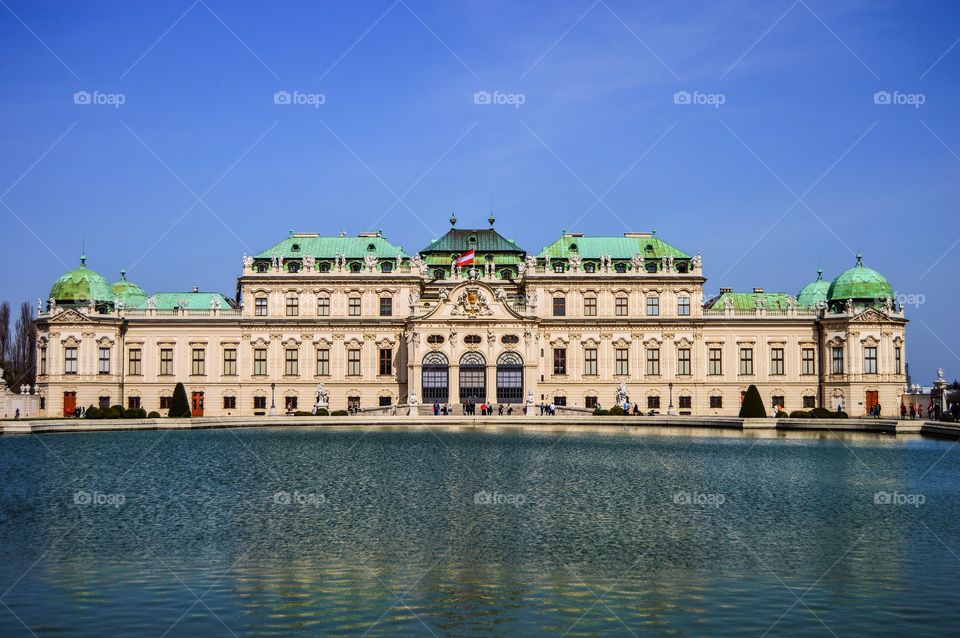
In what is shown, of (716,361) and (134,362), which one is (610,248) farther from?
(134,362)

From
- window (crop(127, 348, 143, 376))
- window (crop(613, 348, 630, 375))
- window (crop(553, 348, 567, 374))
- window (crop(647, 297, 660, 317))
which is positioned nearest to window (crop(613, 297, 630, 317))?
window (crop(647, 297, 660, 317))

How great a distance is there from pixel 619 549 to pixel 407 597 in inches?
284

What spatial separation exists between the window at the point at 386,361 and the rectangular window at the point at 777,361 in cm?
3543

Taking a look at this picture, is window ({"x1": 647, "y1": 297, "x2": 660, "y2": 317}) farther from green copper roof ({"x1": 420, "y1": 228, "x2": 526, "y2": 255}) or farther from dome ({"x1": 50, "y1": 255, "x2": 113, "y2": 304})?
dome ({"x1": 50, "y1": 255, "x2": 113, "y2": 304})

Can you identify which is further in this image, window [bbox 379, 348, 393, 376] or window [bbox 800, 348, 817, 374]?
window [bbox 800, 348, 817, 374]

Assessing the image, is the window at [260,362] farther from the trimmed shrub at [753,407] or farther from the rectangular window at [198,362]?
the trimmed shrub at [753,407]

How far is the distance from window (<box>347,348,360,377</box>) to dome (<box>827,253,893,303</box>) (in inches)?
1762

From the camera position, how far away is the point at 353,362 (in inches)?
3925

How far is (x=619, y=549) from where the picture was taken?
27.1 meters

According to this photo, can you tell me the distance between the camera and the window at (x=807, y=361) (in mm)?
99875

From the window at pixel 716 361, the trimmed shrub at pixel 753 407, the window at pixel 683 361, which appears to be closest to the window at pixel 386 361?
the window at pixel 683 361

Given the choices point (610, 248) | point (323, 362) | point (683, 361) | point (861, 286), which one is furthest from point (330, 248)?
point (861, 286)

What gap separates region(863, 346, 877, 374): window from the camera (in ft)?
319

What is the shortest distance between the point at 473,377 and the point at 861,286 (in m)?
36.8
